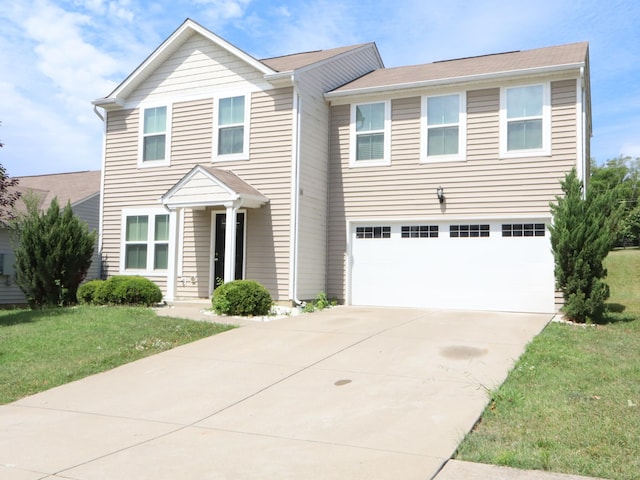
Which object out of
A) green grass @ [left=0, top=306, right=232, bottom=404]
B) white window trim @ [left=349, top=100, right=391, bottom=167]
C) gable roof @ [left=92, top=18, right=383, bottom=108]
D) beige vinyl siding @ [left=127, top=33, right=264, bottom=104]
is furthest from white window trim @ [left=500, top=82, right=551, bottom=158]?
green grass @ [left=0, top=306, right=232, bottom=404]

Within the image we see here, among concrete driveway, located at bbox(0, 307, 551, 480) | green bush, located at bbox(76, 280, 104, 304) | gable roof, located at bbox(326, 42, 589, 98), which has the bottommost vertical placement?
concrete driveway, located at bbox(0, 307, 551, 480)

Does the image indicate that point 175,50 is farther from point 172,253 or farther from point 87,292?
point 87,292

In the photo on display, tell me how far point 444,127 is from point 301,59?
191 inches

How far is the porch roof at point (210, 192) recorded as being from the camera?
12938mm

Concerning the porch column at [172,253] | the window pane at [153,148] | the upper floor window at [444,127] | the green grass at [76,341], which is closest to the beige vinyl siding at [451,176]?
the upper floor window at [444,127]

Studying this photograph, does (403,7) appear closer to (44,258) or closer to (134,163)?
(134,163)

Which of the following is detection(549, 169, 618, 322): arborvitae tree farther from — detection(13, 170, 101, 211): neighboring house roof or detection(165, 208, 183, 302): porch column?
detection(13, 170, 101, 211): neighboring house roof

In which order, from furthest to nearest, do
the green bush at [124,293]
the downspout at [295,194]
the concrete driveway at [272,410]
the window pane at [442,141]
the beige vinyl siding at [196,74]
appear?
the beige vinyl siding at [196,74]
the window pane at [442,141]
the downspout at [295,194]
the green bush at [124,293]
the concrete driveway at [272,410]

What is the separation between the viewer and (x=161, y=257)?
15.1m

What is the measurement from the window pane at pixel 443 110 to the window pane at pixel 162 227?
709 cm

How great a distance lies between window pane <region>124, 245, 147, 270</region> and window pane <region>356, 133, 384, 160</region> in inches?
243

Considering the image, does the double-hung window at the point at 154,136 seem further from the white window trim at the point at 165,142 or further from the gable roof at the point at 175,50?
the gable roof at the point at 175,50

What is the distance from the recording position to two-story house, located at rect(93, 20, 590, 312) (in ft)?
41.6

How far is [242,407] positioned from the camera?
5949mm
